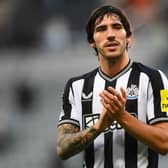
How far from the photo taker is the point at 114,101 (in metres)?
2.93

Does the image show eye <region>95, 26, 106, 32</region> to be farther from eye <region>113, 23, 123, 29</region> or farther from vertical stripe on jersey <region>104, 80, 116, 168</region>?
vertical stripe on jersey <region>104, 80, 116, 168</region>

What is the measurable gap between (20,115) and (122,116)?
5526 mm

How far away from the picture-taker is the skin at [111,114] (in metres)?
2.96

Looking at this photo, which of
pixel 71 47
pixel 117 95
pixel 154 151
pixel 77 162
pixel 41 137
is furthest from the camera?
pixel 71 47

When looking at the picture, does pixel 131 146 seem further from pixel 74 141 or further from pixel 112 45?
pixel 112 45

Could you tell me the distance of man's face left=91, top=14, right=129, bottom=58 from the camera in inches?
126

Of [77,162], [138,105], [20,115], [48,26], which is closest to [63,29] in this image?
[48,26]

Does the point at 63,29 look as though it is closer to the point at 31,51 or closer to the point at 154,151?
the point at 31,51

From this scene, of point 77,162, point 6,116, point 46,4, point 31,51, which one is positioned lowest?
point 77,162

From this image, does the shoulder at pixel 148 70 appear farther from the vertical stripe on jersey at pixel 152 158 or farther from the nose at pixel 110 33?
the vertical stripe on jersey at pixel 152 158

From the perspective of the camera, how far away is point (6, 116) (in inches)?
332

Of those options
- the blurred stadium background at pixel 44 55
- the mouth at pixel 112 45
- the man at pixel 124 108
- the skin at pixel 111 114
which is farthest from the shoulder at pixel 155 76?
the blurred stadium background at pixel 44 55

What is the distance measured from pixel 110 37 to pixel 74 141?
494mm

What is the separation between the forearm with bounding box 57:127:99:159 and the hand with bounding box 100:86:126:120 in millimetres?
182
